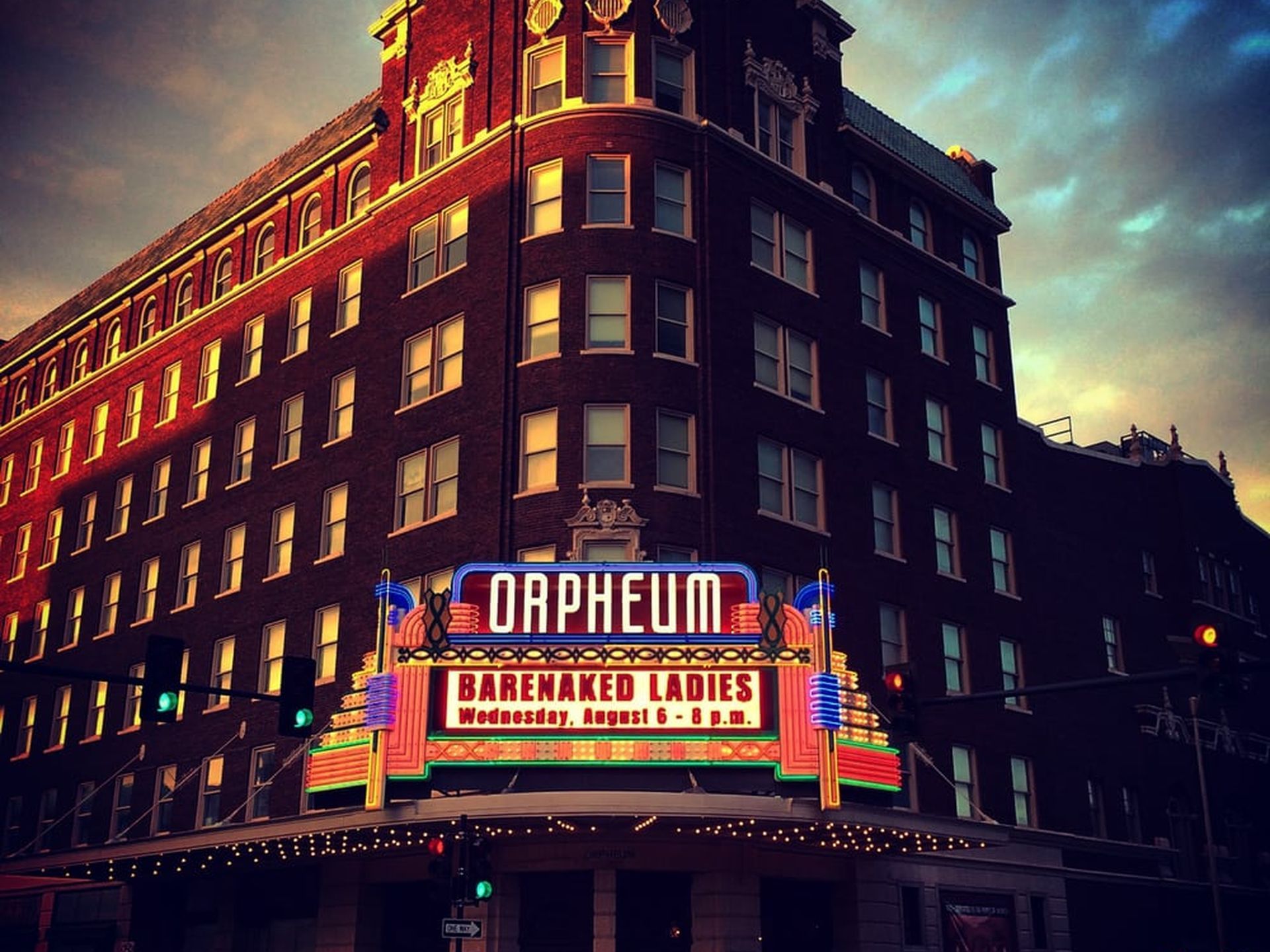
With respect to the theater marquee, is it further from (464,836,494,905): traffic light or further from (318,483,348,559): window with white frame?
(318,483,348,559): window with white frame

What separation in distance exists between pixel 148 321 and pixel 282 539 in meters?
17.1

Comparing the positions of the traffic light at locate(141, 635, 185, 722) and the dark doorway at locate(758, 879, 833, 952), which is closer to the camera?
the traffic light at locate(141, 635, 185, 722)

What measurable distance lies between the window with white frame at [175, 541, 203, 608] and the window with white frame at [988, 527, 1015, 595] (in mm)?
27509

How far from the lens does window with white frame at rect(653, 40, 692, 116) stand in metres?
42.0

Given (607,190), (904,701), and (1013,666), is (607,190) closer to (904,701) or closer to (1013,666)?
(904,701)


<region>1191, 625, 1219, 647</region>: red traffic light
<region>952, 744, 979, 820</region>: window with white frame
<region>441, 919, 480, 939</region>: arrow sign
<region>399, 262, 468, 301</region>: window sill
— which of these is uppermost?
<region>399, 262, 468, 301</region>: window sill

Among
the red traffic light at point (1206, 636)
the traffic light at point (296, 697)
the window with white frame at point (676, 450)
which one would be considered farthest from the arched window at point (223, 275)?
the red traffic light at point (1206, 636)

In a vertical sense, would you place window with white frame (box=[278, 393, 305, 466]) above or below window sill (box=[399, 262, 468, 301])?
below

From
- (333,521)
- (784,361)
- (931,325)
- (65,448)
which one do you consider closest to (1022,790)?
(931,325)

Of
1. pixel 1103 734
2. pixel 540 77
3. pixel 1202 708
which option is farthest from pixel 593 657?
pixel 1202 708

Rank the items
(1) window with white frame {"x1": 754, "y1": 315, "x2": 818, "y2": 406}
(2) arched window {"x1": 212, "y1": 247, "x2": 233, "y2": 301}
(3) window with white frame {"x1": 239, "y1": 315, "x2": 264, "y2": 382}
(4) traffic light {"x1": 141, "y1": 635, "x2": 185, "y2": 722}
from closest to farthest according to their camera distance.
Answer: (4) traffic light {"x1": 141, "y1": 635, "x2": 185, "y2": 722}, (1) window with white frame {"x1": 754, "y1": 315, "x2": 818, "y2": 406}, (3) window with white frame {"x1": 239, "y1": 315, "x2": 264, "y2": 382}, (2) arched window {"x1": 212, "y1": 247, "x2": 233, "y2": 301}

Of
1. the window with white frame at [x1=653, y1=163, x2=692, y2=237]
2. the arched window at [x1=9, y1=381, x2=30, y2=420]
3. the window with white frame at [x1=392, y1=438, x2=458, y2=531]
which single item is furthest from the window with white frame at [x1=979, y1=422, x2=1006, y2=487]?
the arched window at [x1=9, y1=381, x2=30, y2=420]

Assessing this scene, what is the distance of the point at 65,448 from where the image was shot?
2482 inches

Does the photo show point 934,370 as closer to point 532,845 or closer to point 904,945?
point 904,945
